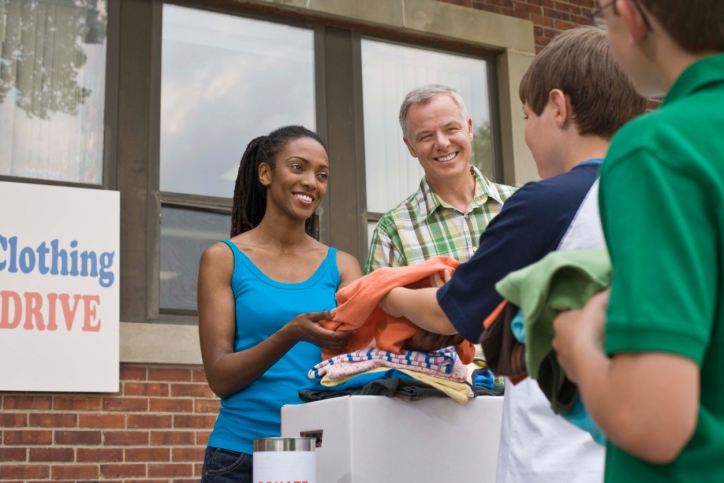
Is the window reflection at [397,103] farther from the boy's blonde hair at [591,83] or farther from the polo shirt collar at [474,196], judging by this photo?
the boy's blonde hair at [591,83]

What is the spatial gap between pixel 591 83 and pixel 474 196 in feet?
5.23

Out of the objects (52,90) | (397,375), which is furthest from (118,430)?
(397,375)

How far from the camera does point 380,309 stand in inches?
88.0

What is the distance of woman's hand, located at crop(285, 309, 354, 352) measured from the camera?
7.61 ft

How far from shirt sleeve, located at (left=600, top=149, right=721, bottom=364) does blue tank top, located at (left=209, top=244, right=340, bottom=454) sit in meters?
1.84

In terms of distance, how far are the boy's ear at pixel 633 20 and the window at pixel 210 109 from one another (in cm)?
502

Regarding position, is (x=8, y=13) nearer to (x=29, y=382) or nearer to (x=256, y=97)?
(x=256, y=97)

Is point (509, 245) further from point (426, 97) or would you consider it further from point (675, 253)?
point (426, 97)

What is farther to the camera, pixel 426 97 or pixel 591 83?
pixel 426 97

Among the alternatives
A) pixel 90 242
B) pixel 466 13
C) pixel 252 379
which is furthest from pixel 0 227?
pixel 466 13

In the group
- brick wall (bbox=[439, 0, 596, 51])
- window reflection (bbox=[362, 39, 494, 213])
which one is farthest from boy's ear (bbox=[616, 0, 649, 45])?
brick wall (bbox=[439, 0, 596, 51])

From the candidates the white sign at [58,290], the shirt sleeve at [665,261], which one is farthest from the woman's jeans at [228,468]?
the white sign at [58,290]

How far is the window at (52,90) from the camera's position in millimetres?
5809

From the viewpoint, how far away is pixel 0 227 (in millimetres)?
5387
